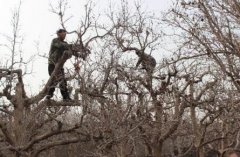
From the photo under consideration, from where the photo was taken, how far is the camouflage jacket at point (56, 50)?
11.5 m

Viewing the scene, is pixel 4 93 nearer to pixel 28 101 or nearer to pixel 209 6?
pixel 28 101

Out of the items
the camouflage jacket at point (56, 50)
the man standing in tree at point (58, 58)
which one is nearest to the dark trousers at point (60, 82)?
the man standing in tree at point (58, 58)

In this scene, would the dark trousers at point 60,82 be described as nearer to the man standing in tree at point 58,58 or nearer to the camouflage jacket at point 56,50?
the man standing in tree at point 58,58

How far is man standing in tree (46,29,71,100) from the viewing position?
11500mm

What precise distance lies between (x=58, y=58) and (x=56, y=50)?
22cm

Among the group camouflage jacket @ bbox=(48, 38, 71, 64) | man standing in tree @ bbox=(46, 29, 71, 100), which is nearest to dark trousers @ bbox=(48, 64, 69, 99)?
man standing in tree @ bbox=(46, 29, 71, 100)

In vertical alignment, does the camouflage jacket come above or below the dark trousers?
above

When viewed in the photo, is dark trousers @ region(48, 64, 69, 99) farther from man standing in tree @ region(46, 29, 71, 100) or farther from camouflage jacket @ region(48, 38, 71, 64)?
camouflage jacket @ region(48, 38, 71, 64)

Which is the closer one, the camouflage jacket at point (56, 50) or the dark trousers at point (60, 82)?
the camouflage jacket at point (56, 50)

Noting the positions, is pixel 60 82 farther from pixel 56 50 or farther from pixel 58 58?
pixel 56 50

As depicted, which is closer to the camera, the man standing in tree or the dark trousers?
the man standing in tree

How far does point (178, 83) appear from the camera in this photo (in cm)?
1642

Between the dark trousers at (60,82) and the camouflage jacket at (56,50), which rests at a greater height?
the camouflage jacket at (56,50)

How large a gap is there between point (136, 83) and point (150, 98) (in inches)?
28.8
